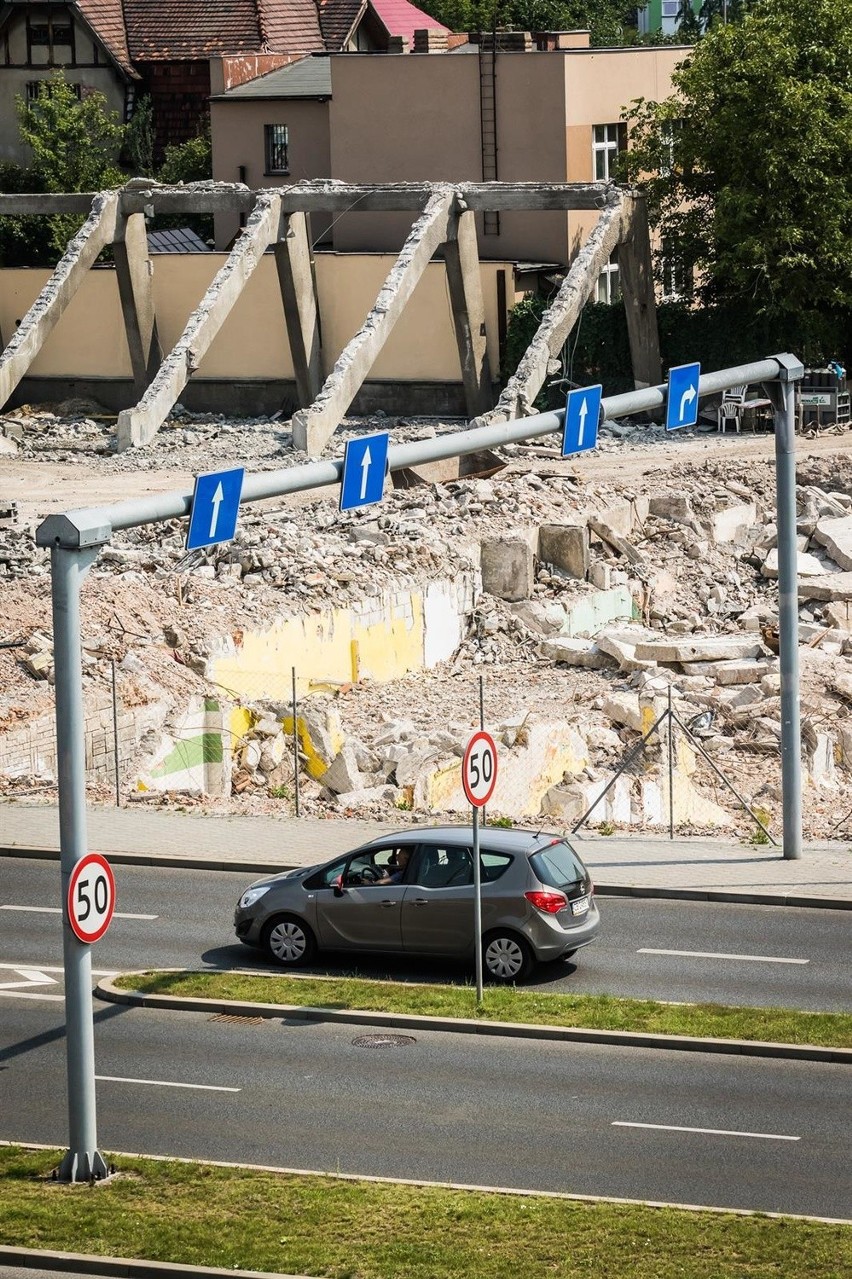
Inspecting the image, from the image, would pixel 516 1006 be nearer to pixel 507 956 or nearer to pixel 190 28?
pixel 507 956

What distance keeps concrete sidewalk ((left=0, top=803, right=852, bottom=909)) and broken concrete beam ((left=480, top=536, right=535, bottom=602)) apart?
38.2ft

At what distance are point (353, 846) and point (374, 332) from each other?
80.0 feet

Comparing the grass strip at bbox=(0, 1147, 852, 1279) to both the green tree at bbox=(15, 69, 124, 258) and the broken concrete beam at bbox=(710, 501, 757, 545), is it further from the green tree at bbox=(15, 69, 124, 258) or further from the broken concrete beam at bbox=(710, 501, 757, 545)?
the green tree at bbox=(15, 69, 124, 258)

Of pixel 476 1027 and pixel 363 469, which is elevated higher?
pixel 363 469

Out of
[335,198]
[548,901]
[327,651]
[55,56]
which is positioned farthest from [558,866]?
[55,56]

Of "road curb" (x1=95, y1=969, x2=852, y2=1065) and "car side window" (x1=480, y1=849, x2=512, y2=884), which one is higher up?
"car side window" (x1=480, y1=849, x2=512, y2=884)

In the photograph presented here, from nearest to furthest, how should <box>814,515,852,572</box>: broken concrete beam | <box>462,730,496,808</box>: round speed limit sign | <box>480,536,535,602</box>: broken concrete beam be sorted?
<box>462,730,496,808</box>: round speed limit sign < <box>480,536,535,602</box>: broken concrete beam < <box>814,515,852,572</box>: broken concrete beam

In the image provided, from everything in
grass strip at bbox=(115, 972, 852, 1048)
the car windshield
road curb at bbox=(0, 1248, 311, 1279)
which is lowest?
road curb at bbox=(0, 1248, 311, 1279)

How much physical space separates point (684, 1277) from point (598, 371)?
37561 millimetres

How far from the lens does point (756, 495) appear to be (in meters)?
37.8

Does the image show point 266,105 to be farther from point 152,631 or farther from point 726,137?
point 152,631

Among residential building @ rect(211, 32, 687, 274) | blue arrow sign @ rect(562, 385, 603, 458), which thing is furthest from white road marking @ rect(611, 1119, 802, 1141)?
residential building @ rect(211, 32, 687, 274)

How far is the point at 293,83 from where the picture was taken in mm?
56000

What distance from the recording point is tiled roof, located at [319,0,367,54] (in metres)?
66.1
